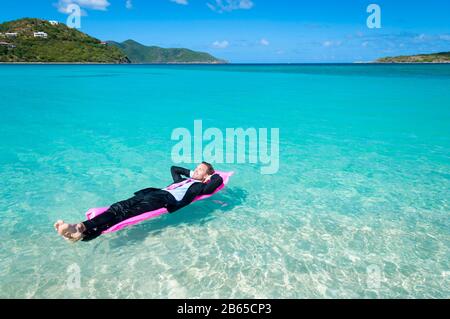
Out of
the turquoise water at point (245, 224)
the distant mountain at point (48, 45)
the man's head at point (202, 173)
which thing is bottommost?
the turquoise water at point (245, 224)

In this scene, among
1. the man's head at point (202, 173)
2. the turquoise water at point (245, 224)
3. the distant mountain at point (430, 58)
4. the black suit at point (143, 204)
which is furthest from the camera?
the distant mountain at point (430, 58)

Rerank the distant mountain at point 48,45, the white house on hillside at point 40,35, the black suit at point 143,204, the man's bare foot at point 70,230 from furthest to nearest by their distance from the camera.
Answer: the white house on hillside at point 40,35
the distant mountain at point 48,45
the black suit at point 143,204
the man's bare foot at point 70,230

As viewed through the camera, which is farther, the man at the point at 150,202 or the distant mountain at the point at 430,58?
the distant mountain at the point at 430,58

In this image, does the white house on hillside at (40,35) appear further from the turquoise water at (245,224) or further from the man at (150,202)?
the man at (150,202)

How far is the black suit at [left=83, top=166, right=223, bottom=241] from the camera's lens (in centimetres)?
541

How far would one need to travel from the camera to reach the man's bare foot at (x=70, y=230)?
4.83 metres

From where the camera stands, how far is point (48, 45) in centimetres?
14212

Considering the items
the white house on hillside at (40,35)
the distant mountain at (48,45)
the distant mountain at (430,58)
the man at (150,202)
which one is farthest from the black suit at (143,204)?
the distant mountain at (430,58)

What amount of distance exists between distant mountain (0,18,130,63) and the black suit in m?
141

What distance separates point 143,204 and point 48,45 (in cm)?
16284

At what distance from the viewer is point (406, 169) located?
34.1 ft

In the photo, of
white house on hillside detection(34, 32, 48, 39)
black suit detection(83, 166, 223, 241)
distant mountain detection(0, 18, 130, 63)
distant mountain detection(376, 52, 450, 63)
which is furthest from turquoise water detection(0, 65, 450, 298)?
distant mountain detection(376, 52, 450, 63)

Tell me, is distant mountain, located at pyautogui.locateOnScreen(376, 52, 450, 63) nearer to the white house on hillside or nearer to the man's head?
the white house on hillside
